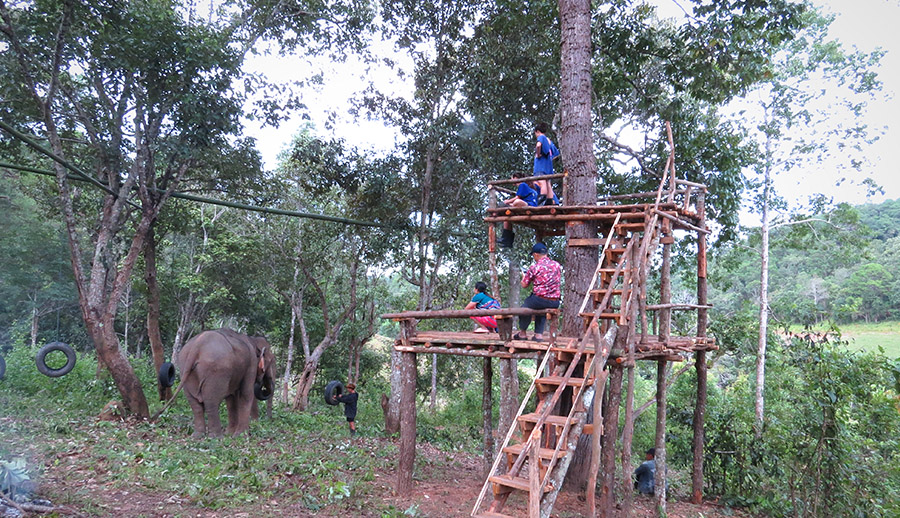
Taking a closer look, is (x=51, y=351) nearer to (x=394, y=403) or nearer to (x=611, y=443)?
(x=394, y=403)

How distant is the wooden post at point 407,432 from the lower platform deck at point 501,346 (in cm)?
39

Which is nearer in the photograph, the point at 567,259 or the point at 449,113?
the point at 567,259

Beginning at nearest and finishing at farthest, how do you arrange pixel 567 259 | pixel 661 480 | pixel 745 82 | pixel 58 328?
pixel 661 480 → pixel 567 259 → pixel 745 82 → pixel 58 328

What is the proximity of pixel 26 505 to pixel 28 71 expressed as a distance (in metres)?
8.87

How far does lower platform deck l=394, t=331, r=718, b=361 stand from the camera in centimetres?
766

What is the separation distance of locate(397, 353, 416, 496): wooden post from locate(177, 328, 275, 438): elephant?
505 cm

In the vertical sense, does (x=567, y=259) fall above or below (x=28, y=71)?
below

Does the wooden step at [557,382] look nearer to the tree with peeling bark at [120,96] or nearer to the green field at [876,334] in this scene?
the tree with peeling bark at [120,96]

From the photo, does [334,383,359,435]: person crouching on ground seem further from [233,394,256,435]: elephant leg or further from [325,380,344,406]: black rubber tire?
[233,394,256,435]: elephant leg

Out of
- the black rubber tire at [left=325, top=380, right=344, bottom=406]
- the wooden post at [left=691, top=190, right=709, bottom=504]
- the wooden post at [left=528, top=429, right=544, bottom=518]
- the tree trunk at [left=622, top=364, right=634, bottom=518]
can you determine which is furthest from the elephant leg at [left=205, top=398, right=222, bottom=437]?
the wooden post at [left=691, top=190, right=709, bottom=504]

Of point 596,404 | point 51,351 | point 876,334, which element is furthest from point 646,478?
point 876,334

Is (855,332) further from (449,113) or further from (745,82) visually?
(449,113)

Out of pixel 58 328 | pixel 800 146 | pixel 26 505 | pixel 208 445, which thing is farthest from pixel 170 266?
pixel 800 146

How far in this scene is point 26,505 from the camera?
5734 millimetres
